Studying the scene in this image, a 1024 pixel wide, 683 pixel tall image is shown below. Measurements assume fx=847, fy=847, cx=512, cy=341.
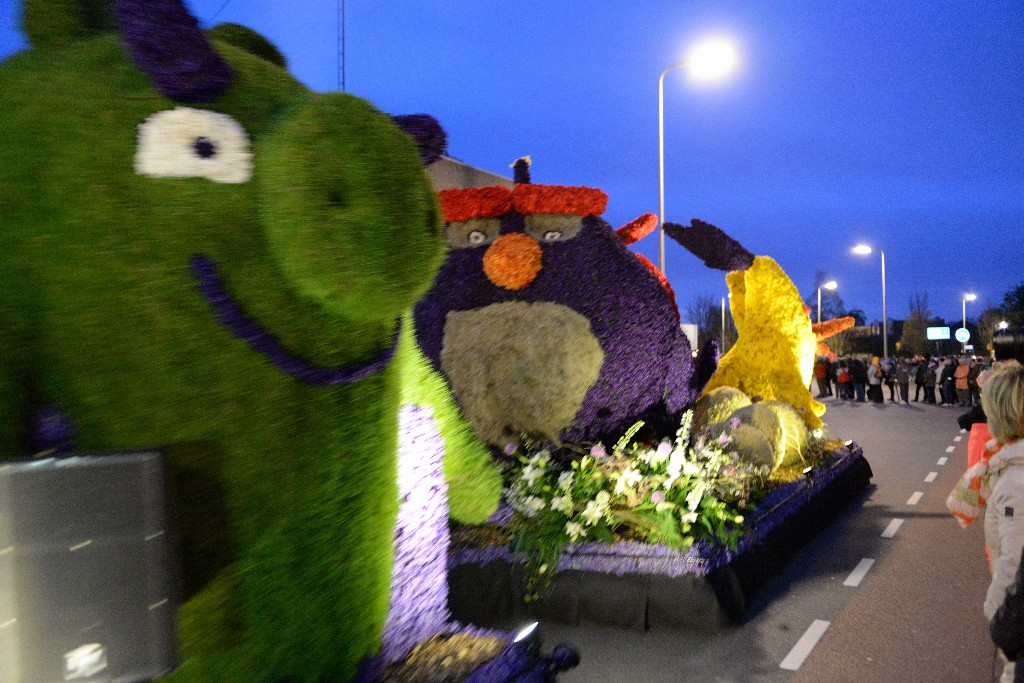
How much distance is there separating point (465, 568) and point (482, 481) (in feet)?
6.95

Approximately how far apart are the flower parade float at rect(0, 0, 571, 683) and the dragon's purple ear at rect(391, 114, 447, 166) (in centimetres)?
33

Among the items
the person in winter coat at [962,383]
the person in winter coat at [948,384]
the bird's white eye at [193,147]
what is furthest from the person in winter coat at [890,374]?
the bird's white eye at [193,147]

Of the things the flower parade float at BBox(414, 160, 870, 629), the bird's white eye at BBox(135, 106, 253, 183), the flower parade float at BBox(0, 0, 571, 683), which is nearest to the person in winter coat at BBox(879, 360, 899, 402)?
the flower parade float at BBox(414, 160, 870, 629)

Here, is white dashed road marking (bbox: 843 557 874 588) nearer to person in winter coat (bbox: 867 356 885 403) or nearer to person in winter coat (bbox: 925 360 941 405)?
person in winter coat (bbox: 867 356 885 403)

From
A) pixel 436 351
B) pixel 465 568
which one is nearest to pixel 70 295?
pixel 465 568

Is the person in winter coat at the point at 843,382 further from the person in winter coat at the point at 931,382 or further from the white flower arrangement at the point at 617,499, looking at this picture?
the white flower arrangement at the point at 617,499

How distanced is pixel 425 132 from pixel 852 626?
177 inches

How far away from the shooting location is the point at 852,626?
538 centimetres

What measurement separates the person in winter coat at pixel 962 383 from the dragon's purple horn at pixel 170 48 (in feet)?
73.4

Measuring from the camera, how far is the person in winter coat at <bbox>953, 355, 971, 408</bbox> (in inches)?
826

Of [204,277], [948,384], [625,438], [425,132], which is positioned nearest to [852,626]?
[625,438]

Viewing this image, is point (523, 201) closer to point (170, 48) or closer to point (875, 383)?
point (170, 48)

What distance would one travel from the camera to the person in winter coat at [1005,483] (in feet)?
9.60

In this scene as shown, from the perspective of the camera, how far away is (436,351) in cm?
606
